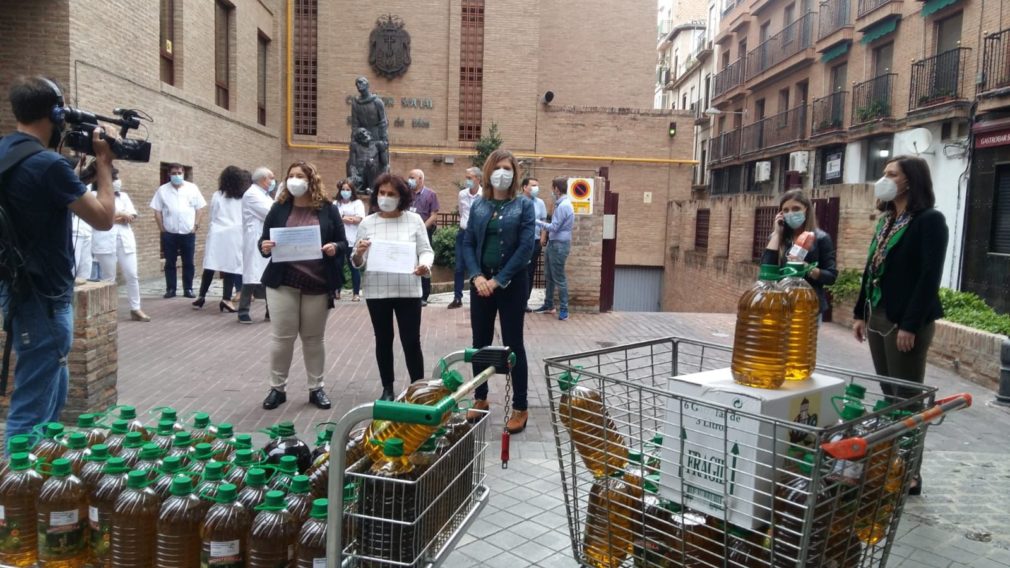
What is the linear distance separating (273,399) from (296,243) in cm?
128

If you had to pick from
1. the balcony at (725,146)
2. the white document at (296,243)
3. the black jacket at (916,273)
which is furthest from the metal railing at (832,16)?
the white document at (296,243)

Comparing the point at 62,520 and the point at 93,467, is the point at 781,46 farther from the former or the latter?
the point at 62,520

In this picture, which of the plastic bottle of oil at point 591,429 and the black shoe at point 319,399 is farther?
the black shoe at point 319,399

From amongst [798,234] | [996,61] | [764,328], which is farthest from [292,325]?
[996,61]

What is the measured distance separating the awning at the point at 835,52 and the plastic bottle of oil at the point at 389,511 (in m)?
28.9

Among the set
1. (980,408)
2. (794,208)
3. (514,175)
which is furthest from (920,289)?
(980,408)

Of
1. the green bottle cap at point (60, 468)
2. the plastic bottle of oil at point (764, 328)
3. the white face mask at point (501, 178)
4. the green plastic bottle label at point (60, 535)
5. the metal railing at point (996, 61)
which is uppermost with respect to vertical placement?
the metal railing at point (996, 61)

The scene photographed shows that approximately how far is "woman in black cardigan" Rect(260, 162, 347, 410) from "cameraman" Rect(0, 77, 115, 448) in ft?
7.09

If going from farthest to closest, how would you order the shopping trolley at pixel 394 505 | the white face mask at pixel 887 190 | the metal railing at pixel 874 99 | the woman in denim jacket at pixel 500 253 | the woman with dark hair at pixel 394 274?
1. the metal railing at pixel 874 99
2. the woman with dark hair at pixel 394 274
3. the woman in denim jacket at pixel 500 253
4. the white face mask at pixel 887 190
5. the shopping trolley at pixel 394 505

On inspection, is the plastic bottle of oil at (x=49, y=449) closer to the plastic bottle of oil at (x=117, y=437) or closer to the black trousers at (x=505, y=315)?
the plastic bottle of oil at (x=117, y=437)

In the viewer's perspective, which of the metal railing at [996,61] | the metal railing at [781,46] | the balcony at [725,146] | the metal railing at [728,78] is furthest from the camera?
the metal railing at [728,78]

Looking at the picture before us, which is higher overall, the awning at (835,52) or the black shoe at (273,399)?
the awning at (835,52)

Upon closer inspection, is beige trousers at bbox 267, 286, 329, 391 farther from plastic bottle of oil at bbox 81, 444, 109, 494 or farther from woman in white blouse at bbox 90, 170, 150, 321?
woman in white blouse at bbox 90, 170, 150, 321

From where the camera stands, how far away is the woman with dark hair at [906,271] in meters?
4.25
